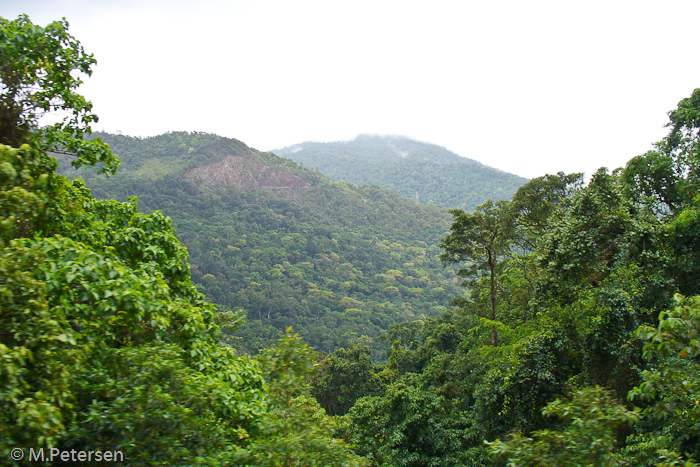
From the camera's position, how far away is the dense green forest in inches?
118

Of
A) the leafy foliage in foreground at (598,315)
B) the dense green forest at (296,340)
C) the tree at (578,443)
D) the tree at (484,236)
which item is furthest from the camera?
the tree at (484,236)

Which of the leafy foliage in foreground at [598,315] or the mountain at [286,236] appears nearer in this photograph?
the leafy foliage in foreground at [598,315]

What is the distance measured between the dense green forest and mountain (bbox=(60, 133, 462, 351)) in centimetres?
4173

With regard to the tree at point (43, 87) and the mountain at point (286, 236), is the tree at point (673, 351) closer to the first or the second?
Result: the tree at point (43, 87)

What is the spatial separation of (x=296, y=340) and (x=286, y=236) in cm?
8735

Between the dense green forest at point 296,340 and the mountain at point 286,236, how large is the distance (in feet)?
137

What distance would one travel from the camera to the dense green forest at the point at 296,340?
3.00 metres

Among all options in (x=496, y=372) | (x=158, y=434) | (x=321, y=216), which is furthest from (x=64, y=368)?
(x=321, y=216)

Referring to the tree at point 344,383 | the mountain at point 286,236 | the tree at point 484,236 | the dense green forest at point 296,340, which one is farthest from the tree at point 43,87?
the mountain at point 286,236

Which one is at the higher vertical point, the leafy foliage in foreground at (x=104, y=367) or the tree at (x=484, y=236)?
the tree at (x=484, y=236)

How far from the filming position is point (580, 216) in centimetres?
921

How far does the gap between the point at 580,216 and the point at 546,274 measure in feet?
4.90

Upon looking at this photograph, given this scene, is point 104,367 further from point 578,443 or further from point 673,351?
point 673,351

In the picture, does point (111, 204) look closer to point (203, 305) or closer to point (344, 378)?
point (203, 305)
